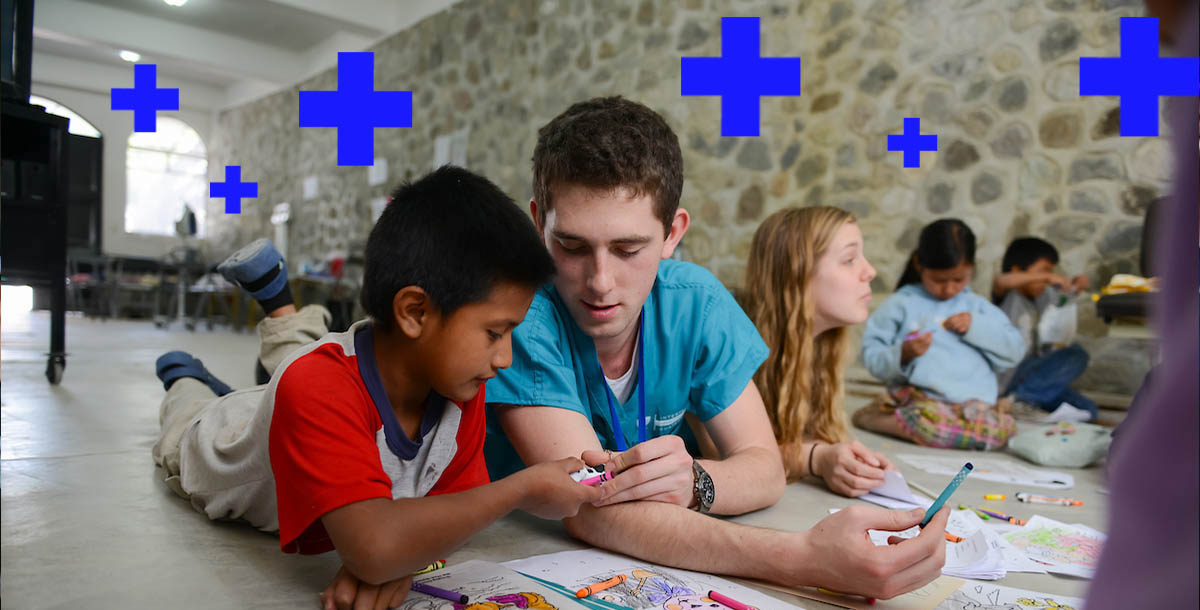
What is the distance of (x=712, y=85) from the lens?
4.88 metres

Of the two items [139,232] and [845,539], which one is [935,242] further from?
[139,232]

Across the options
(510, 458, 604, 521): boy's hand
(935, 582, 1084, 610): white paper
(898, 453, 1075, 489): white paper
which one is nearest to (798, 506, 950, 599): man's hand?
(935, 582, 1084, 610): white paper

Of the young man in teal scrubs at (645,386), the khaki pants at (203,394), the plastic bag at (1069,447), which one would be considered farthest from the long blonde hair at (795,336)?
the khaki pants at (203,394)


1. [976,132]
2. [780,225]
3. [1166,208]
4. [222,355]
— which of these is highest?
[976,132]

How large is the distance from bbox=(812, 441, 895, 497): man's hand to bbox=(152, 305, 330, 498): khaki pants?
1223 millimetres

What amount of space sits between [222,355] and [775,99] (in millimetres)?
3887

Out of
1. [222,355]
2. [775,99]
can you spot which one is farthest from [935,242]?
[222,355]

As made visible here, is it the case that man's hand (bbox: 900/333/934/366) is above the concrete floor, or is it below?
above

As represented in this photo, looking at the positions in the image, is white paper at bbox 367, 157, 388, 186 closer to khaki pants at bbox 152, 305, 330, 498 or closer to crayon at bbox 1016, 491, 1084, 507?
khaki pants at bbox 152, 305, 330, 498

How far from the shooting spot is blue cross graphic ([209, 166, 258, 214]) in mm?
Result: 10055

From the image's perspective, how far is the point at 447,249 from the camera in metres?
0.97

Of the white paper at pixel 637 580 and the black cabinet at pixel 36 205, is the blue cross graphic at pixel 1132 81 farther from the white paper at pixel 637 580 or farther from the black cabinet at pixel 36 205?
the black cabinet at pixel 36 205

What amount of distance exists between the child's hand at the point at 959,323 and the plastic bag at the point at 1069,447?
1.69 ft

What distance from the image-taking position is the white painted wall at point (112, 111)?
9.87m
